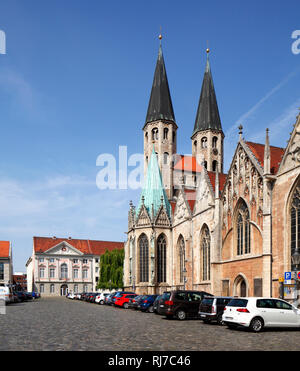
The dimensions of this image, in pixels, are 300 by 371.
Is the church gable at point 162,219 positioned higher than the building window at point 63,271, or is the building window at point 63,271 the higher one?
the church gable at point 162,219

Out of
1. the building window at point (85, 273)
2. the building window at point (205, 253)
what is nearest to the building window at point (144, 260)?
the building window at point (205, 253)

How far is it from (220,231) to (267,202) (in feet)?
A: 26.1

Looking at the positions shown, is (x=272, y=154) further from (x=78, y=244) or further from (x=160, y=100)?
(x=78, y=244)

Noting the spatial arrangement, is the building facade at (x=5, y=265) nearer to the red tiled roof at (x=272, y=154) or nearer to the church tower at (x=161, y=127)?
the church tower at (x=161, y=127)

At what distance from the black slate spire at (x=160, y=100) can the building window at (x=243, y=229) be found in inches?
1463

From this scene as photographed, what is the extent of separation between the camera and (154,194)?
57750 millimetres

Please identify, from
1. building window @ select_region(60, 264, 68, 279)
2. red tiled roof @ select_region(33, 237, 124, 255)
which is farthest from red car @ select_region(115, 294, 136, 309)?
building window @ select_region(60, 264, 68, 279)

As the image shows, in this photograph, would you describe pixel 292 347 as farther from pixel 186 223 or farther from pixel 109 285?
pixel 109 285

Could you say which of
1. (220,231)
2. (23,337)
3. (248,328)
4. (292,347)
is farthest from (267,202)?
(23,337)

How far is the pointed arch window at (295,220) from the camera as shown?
2697 centimetres

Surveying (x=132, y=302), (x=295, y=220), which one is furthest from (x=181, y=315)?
(x=132, y=302)

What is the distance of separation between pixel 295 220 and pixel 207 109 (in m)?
47.8

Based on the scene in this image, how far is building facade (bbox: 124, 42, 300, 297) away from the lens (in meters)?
28.4

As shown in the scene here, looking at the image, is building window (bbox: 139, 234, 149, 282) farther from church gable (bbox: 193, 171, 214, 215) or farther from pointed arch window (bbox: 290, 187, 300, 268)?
pointed arch window (bbox: 290, 187, 300, 268)
